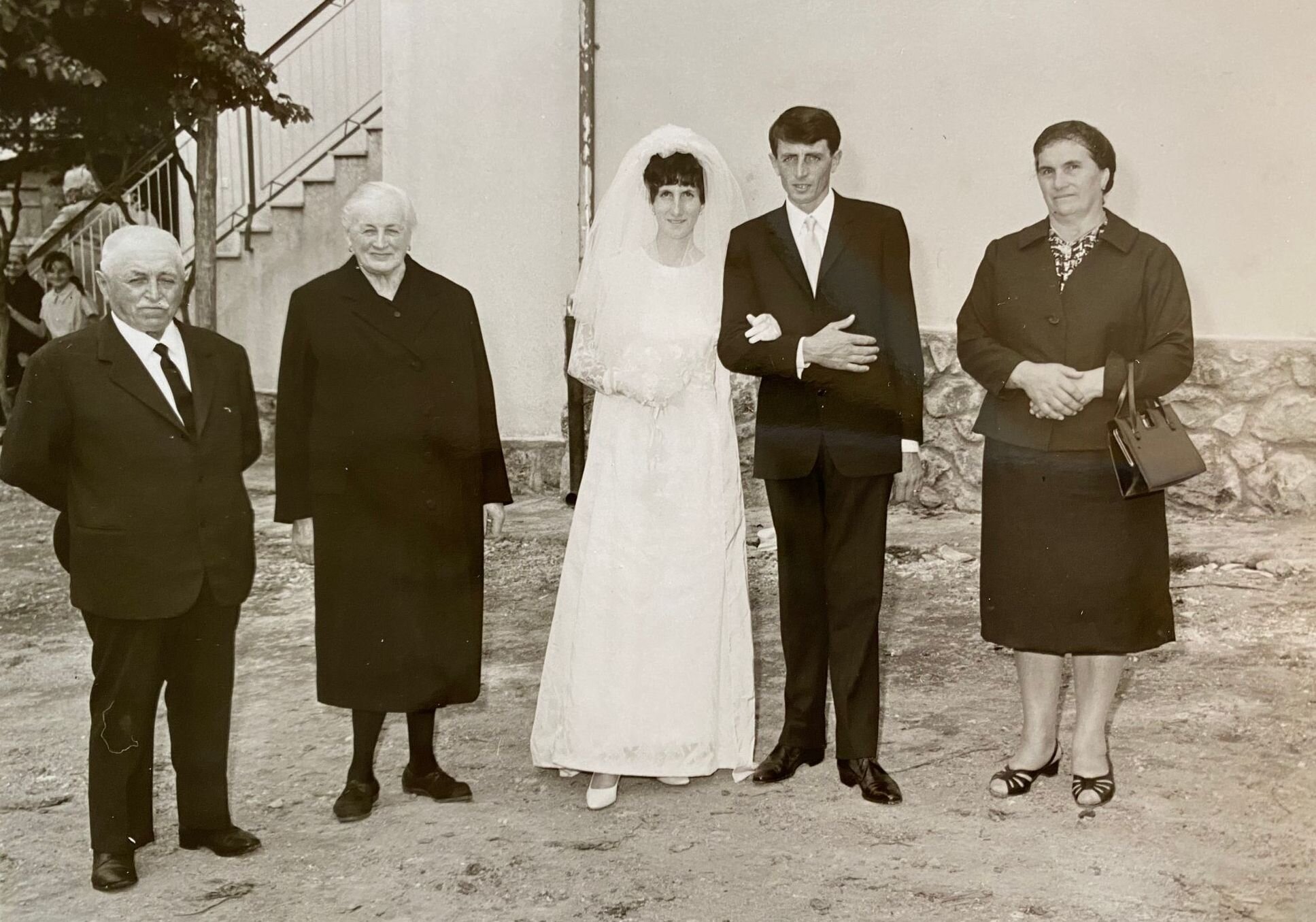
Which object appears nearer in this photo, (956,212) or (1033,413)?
(1033,413)

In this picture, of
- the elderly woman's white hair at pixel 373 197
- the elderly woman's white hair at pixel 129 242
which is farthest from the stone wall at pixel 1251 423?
the elderly woman's white hair at pixel 129 242

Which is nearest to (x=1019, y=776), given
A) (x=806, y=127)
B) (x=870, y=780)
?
(x=870, y=780)

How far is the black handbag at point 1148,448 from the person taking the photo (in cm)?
296

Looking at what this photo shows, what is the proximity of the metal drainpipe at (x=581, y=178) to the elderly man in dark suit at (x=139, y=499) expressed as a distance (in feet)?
7.44

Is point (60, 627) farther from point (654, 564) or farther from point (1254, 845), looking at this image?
point (1254, 845)

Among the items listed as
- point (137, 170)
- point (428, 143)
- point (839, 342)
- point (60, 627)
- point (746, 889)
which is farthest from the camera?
point (428, 143)

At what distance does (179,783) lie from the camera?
2889mm

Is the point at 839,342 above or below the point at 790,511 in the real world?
above

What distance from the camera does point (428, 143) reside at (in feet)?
17.9

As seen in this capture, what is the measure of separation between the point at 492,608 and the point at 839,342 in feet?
8.56

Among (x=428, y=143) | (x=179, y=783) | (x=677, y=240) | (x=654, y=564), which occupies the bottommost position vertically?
Result: (x=179, y=783)

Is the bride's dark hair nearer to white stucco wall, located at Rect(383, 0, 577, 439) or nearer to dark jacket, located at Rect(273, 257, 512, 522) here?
dark jacket, located at Rect(273, 257, 512, 522)

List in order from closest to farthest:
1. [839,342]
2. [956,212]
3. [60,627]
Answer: [839,342] < [60,627] < [956,212]

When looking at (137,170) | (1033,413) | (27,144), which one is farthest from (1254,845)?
(27,144)
